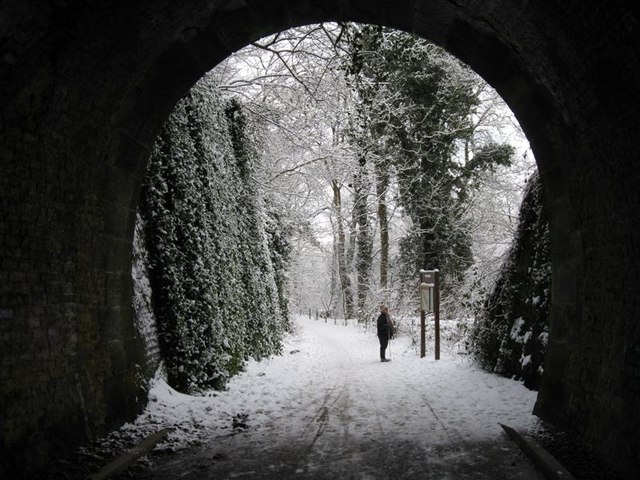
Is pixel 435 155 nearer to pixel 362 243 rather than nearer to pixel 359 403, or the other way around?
pixel 362 243

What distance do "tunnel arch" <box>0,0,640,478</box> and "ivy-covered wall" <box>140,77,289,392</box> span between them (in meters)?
1.39

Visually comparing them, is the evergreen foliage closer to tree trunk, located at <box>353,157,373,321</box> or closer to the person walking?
tree trunk, located at <box>353,157,373,321</box>

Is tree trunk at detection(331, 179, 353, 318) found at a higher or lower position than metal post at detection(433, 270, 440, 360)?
higher

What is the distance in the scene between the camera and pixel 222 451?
5.98m

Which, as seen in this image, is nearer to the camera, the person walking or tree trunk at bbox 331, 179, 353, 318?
the person walking

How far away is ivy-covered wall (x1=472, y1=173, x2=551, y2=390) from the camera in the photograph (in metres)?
8.55

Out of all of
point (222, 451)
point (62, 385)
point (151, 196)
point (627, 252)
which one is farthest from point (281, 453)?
point (151, 196)

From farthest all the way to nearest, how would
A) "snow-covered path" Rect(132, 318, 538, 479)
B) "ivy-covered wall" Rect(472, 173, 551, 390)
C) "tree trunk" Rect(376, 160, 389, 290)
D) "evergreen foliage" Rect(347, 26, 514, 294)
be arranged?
"tree trunk" Rect(376, 160, 389, 290)
"evergreen foliage" Rect(347, 26, 514, 294)
"ivy-covered wall" Rect(472, 173, 551, 390)
"snow-covered path" Rect(132, 318, 538, 479)

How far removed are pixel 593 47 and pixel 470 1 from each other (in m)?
1.57

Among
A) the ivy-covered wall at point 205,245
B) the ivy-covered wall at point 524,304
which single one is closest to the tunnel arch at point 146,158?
the ivy-covered wall at point 205,245

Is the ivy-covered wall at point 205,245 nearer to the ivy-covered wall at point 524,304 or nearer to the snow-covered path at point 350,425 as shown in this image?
the snow-covered path at point 350,425

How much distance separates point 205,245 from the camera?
33.4 ft

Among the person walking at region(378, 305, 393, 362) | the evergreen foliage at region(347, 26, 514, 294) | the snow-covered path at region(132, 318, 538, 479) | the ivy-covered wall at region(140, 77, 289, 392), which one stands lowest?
the snow-covered path at region(132, 318, 538, 479)

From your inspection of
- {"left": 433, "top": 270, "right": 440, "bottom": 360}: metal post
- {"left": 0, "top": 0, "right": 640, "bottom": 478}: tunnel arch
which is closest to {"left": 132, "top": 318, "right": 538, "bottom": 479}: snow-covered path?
{"left": 0, "top": 0, "right": 640, "bottom": 478}: tunnel arch
